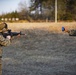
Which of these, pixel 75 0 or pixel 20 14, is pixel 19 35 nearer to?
pixel 75 0

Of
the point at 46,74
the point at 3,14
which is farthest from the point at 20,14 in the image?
the point at 46,74

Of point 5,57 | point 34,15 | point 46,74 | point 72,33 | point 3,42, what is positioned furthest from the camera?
point 34,15

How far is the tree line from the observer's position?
44.0m

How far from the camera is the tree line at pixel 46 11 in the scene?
144 ft

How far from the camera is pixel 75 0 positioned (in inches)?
1671

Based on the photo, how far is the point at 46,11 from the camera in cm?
4697

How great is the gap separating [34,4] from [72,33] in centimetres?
3216

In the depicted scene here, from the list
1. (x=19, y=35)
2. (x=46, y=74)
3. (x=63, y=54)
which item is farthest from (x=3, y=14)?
(x=46, y=74)

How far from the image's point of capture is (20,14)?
161ft

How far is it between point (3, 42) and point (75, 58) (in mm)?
6120

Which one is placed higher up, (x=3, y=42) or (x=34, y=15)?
(x=3, y=42)

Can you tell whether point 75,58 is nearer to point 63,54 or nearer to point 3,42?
point 63,54

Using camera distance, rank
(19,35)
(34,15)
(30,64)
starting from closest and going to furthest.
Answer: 1. (30,64)
2. (19,35)
3. (34,15)

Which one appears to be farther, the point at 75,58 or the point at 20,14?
the point at 20,14
